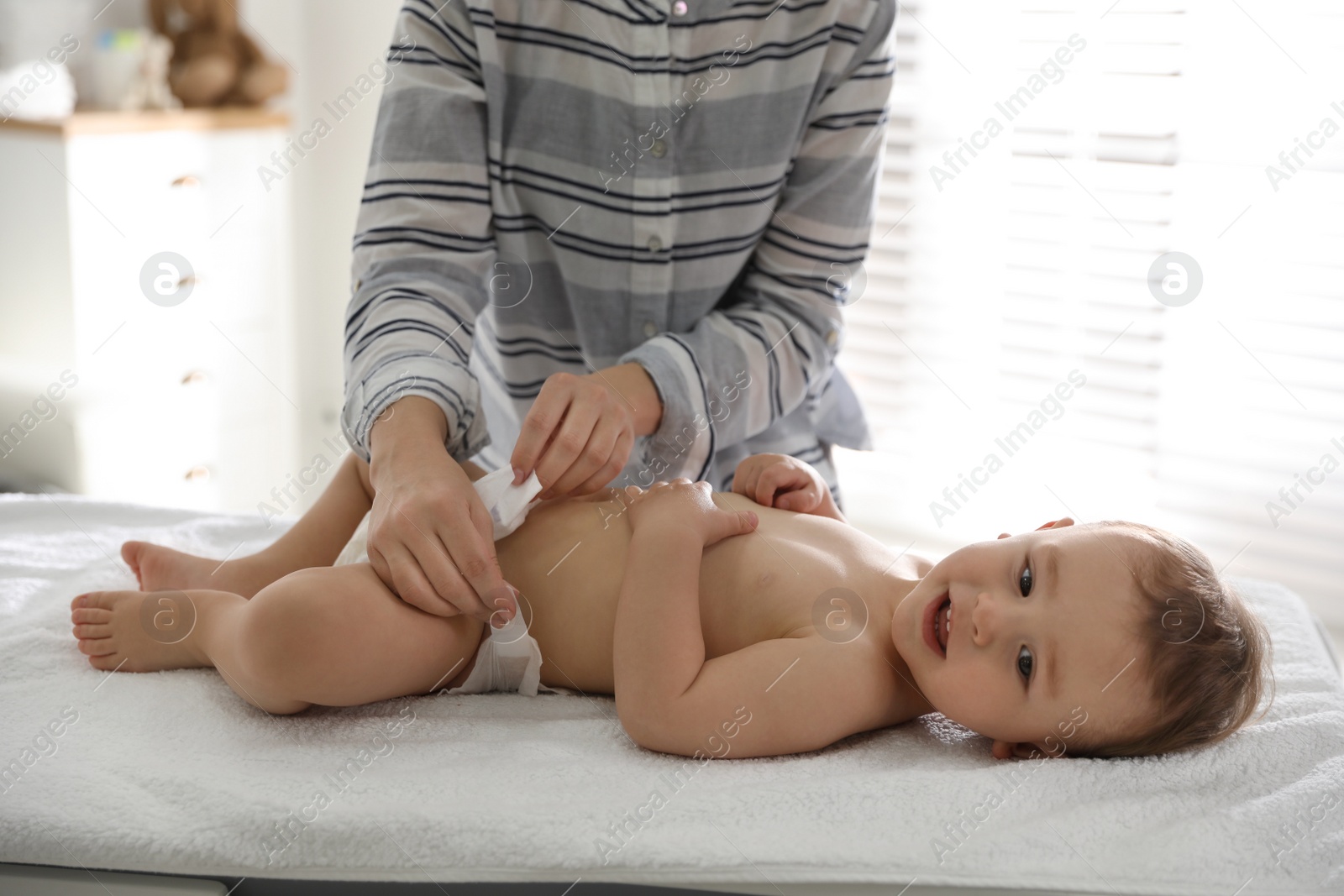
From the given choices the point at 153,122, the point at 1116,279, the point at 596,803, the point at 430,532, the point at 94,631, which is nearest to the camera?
the point at 596,803

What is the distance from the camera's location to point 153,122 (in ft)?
7.01

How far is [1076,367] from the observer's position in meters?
2.37

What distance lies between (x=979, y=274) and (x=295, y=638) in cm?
197

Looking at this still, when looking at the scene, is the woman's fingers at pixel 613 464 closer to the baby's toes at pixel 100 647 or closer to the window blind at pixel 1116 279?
the baby's toes at pixel 100 647

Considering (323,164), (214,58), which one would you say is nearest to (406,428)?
(214,58)

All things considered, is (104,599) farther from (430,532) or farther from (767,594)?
(767,594)

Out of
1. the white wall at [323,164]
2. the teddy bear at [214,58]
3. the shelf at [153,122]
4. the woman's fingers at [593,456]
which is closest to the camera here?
the woman's fingers at [593,456]

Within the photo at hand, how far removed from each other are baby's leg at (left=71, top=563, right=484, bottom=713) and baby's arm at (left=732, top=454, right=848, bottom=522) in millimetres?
333

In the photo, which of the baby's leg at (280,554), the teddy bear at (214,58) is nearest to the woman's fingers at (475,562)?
the baby's leg at (280,554)

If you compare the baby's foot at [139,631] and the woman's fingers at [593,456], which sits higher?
the woman's fingers at [593,456]

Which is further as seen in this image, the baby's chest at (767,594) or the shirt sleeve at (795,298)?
the shirt sleeve at (795,298)

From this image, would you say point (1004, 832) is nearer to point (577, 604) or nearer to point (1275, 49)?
point (577, 604)

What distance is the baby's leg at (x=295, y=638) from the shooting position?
875 mm

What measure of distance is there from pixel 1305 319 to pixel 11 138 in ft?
8.29
